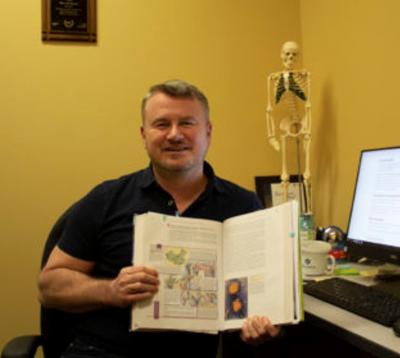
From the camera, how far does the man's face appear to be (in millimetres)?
1292

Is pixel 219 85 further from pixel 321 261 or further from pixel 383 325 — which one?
pixel 383 325

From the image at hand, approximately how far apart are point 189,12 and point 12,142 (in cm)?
97

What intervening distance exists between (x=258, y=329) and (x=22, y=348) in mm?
578

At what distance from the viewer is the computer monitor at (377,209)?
1.25 m

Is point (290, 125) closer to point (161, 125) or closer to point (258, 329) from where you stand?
point (161, 125)

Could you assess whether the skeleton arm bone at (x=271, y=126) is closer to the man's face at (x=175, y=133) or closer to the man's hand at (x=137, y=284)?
the man's face at (x=175, y=133)

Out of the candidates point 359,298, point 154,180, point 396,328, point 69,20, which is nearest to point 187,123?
point 154,180

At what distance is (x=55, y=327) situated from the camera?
1278 millimetres

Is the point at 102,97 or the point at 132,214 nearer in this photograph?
the point at 132,214

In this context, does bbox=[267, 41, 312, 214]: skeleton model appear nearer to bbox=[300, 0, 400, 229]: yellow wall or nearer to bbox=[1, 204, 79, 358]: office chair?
bbox=[300, 0, 400, 229]: yellow wall

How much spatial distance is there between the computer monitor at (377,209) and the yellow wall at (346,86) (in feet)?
1.15

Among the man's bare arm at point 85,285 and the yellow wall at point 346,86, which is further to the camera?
the yellow wall at point 346,86

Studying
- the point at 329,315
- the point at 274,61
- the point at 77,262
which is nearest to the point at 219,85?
the point at 274,61

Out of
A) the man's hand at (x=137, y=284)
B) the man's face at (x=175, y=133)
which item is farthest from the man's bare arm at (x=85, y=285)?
the man's face at (x=175, y=133)
